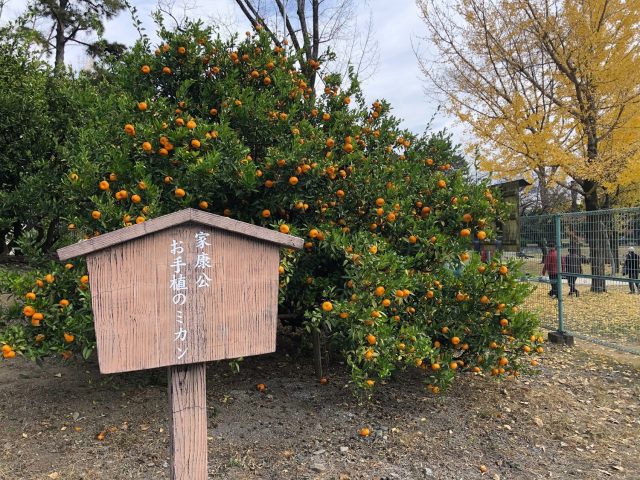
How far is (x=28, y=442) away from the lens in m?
3.22

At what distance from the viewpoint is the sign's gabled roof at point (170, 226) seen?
5.83 feet

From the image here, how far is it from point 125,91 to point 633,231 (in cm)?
543

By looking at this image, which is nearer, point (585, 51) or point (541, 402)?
point (541, 402)

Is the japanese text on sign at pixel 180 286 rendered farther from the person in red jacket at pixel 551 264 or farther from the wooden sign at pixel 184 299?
the person in red jacket at pixel 551 264

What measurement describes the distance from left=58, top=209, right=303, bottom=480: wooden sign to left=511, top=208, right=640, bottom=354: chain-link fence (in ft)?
14.4

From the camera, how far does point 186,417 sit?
2076mm

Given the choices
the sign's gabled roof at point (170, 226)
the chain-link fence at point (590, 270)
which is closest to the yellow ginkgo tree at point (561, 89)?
the chain-link fence at point (590, 270)

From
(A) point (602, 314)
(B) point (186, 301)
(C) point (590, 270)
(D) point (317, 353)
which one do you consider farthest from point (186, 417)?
(A) point (602, 314)

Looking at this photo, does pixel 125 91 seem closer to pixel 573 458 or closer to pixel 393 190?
pixel 393 190

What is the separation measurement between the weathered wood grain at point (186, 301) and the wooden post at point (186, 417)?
163 millimetres

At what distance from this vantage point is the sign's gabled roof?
1.78 metres

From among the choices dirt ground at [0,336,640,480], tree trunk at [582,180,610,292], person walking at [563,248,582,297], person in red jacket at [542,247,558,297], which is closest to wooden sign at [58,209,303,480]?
dirt ground at [0,336,640,480]

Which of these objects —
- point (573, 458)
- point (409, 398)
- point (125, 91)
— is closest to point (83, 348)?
point (125, 91)

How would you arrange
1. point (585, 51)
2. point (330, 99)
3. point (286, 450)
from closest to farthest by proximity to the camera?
point (286, 450), point (330, 99), point (585, 51)
